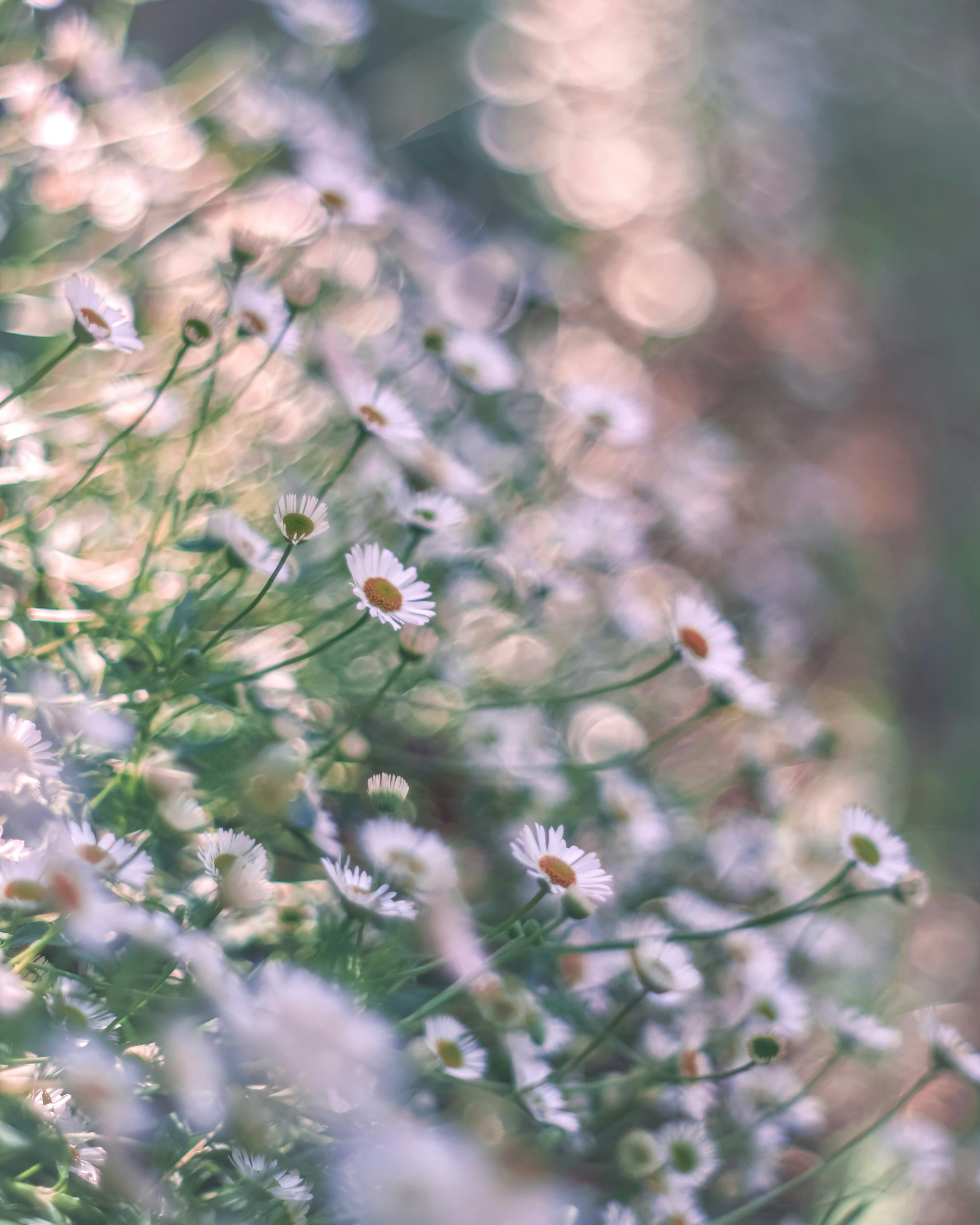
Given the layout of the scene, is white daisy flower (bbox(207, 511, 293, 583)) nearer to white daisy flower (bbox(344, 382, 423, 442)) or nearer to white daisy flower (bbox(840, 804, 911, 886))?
white daisy flower (bbox(344, 382, 423, 442))

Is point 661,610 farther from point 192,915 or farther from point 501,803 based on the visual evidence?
point 192,915

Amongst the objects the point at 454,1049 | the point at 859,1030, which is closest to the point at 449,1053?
the point at 454,1049

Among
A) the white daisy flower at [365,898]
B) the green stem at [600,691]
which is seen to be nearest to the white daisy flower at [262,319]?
the green stem at [600,691]

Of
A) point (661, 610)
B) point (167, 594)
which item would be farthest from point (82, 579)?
point (661, 610)

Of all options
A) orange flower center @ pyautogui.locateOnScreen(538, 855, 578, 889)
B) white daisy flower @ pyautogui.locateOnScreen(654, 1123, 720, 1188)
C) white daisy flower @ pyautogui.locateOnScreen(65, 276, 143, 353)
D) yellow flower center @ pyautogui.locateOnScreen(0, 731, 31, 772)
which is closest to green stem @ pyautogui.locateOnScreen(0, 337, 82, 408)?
white daisy flower @ pyautogui.locateOnScreen(65, 276, 143, 353)

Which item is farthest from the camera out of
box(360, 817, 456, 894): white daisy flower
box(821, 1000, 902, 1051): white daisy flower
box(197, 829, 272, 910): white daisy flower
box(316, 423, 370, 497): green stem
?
box(821, 1000, 902, 1051): white daisy flower

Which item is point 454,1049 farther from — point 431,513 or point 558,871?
point 431,513
